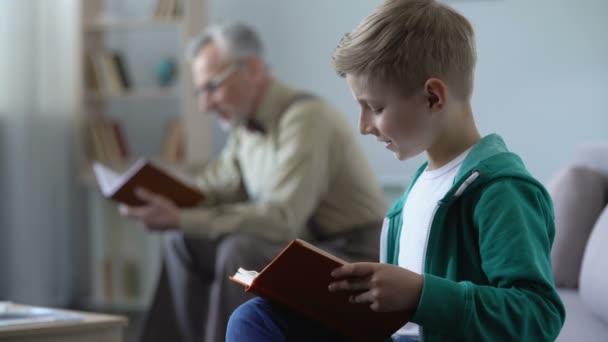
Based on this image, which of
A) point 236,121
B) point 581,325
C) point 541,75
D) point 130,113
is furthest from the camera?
point 130,113

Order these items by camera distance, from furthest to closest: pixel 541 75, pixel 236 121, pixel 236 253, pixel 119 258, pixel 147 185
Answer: pixel 119 258 < pixel 541 75 < pixel 236 121 < pixel 147 185 < pixel 236 253

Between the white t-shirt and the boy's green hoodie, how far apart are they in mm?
38

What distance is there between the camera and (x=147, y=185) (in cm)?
252

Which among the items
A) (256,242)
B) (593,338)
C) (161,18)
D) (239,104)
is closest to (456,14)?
(593,338)

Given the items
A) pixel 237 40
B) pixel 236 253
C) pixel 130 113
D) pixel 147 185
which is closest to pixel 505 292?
pixel 236 253

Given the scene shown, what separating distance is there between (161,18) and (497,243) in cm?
316

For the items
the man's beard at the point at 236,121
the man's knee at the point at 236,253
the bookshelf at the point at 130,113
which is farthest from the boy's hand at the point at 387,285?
the bookshelf at the point at 130,113

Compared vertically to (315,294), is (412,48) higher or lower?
higher

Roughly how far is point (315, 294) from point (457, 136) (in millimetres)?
303

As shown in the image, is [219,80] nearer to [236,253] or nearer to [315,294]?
[236,253]

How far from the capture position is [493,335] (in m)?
1.01

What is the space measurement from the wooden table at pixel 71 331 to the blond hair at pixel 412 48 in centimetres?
81

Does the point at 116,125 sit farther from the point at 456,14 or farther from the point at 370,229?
the point at 456,14

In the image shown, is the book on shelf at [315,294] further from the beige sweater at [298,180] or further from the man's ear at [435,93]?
the beige sweater at [298,180]
